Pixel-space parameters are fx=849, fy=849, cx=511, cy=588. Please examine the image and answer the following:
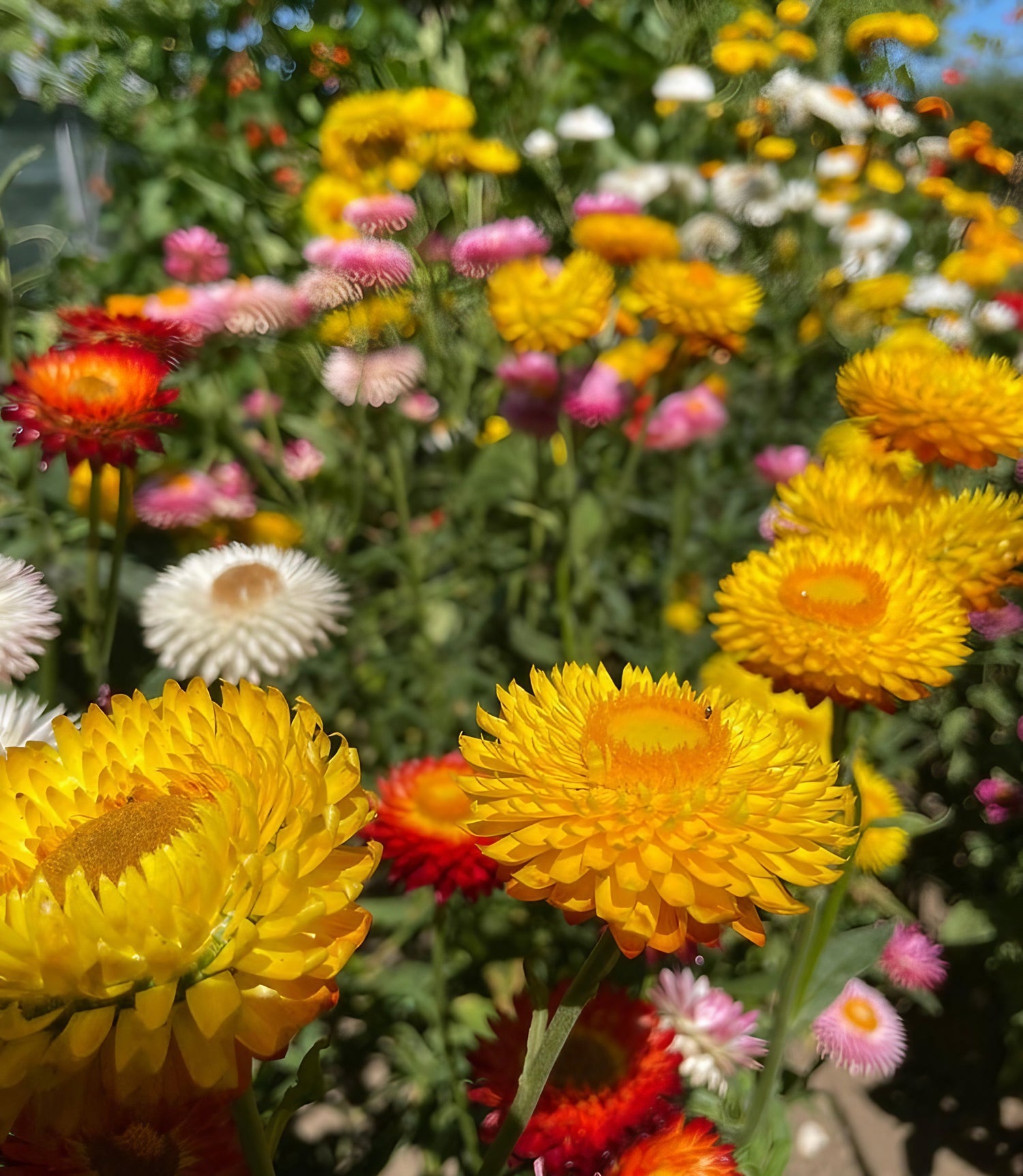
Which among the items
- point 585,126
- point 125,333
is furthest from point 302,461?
point 585,126

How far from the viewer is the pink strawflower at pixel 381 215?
1.51 m

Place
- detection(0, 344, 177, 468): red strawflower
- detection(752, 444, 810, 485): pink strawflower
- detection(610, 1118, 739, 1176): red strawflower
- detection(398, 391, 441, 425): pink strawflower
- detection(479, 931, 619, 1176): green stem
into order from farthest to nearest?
detection(752, 444, 810, 485): pink strawflower
detection(398, 391, 441, 425): pink strawflower
detection(0, 344, 177, 468): red strawflower
detection(610, 1118, 739, 1176): red strawflower
detection(479, 931, 619, 1176): green stem

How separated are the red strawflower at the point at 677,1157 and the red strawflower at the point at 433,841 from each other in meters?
0.26

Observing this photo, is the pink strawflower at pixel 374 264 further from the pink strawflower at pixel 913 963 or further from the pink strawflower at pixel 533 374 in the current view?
the pink strawflower at pixel 913 963

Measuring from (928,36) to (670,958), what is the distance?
4.06 ft

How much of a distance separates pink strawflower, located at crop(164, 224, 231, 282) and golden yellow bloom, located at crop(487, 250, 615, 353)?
2.37 feet

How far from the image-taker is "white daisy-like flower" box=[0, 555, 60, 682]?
2.30 ft

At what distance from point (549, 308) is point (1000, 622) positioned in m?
0.88

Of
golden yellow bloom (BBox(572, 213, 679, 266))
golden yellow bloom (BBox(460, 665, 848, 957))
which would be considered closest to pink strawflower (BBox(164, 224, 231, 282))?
golden yellow bloom (BBox(572, 213, 679, 266))

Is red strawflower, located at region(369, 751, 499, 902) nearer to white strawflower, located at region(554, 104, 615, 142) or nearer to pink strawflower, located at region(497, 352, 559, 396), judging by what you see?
pink strawflower, located at region(497, 352, 559, 396)

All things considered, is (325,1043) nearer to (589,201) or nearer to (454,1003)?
(454,1003)

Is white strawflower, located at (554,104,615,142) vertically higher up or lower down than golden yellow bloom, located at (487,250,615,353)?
higher up

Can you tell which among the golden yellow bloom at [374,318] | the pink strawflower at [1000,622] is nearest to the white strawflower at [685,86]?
the golden yellow bloom at [374,318]

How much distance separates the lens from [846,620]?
0.71 m
